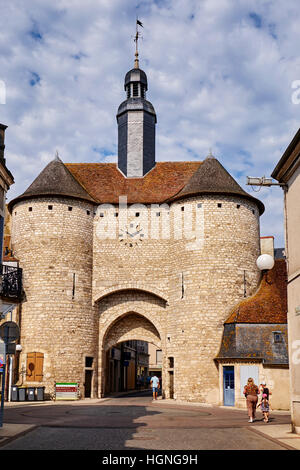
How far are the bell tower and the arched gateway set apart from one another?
7.24 m

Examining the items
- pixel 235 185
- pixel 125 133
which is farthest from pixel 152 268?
pixel 125 133

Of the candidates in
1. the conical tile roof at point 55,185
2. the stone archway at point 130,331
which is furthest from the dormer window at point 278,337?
the conical tile roof at point 55,185

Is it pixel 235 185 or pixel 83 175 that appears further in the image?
pixel 83 175

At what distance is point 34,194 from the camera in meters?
28.4

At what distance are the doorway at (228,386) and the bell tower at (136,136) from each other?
42.0 feet

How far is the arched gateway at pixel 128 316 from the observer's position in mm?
28578

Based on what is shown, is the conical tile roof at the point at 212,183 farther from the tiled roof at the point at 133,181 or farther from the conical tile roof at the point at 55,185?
the conical tile roof at the point at 55,185

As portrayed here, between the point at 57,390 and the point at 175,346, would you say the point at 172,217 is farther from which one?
the point at 57,390

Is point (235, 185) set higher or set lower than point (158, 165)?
lower

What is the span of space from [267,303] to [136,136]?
42.3 ft

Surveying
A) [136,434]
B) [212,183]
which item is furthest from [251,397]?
[212,183]
